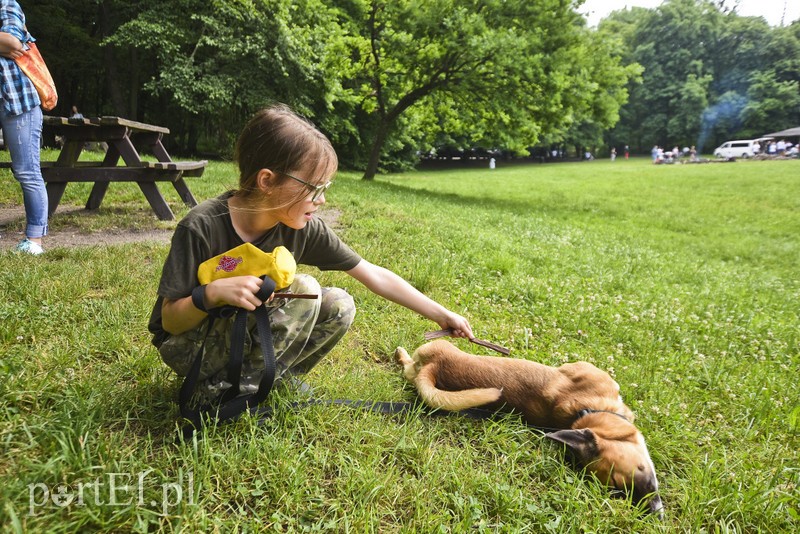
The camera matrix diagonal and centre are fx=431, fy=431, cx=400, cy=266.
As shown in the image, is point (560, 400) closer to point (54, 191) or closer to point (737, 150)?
point (54, 191)

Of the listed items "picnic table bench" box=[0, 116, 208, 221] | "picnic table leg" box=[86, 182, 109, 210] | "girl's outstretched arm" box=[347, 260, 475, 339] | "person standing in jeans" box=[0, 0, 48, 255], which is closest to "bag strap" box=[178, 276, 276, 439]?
"girl's outstretched arm" box=[347, 260, 475, 339]

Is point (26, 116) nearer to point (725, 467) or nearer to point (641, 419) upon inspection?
point (641, 419)

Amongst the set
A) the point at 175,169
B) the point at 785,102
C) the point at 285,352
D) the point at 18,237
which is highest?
the point at 785,102

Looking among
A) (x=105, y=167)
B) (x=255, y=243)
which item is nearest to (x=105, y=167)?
(x=105, y=167)

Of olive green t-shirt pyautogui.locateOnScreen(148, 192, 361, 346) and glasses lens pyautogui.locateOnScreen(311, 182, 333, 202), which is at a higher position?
glasses lens pyautogui.locateOnScreen(311, 182, 333, 202)

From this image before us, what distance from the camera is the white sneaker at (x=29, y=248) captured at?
4.13 meters

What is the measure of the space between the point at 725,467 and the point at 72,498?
2.82 metres

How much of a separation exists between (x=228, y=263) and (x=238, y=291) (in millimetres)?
181

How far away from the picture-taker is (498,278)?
501cm

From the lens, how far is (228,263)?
181 cm

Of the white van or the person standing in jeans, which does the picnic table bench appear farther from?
the white van

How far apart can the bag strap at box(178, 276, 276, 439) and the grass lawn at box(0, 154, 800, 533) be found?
91mm

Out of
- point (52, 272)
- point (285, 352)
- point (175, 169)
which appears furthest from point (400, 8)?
point (285, 352)

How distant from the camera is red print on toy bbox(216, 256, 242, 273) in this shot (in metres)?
1.80
